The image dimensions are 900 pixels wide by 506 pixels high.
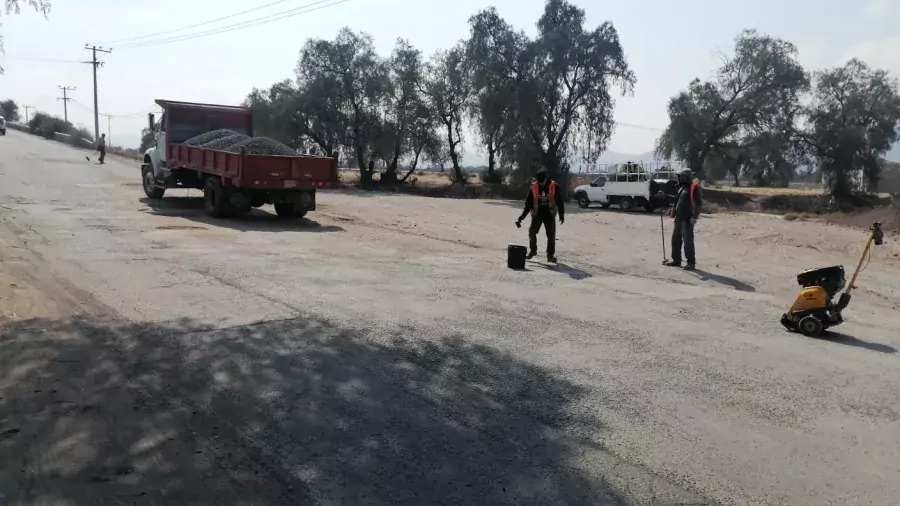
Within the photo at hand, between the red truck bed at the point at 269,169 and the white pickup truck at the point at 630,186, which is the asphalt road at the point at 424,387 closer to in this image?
the red truck bed at the point at 269,169

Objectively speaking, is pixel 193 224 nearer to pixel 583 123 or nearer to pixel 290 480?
pixel 290 480

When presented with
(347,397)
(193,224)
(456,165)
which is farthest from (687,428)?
(456,165)

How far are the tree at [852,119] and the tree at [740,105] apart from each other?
200 centimetres

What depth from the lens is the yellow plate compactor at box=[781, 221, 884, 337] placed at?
7.13 metres

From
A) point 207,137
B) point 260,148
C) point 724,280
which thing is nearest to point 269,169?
point 260,148

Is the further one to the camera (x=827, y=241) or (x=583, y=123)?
(x=583, y=123)

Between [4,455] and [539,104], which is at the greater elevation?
[539,104]

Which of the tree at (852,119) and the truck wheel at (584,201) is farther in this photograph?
the tree at (852,119)

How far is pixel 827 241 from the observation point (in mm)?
16969

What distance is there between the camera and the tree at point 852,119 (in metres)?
41.9

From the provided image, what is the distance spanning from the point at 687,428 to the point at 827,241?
580 inches

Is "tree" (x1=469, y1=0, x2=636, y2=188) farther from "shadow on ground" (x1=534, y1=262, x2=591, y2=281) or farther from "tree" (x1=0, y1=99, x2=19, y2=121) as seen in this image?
"tree" (x1=0, y1=99, x2=19, y2=121)

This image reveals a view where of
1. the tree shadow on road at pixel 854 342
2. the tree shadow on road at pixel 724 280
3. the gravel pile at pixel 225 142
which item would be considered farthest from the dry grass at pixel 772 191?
the tree shadow on road at pixel 854 342

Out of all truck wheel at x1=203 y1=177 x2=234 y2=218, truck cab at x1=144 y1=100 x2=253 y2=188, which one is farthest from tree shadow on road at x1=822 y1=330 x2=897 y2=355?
truck cab at x1=144 y1=100 x2=253 y2=188
